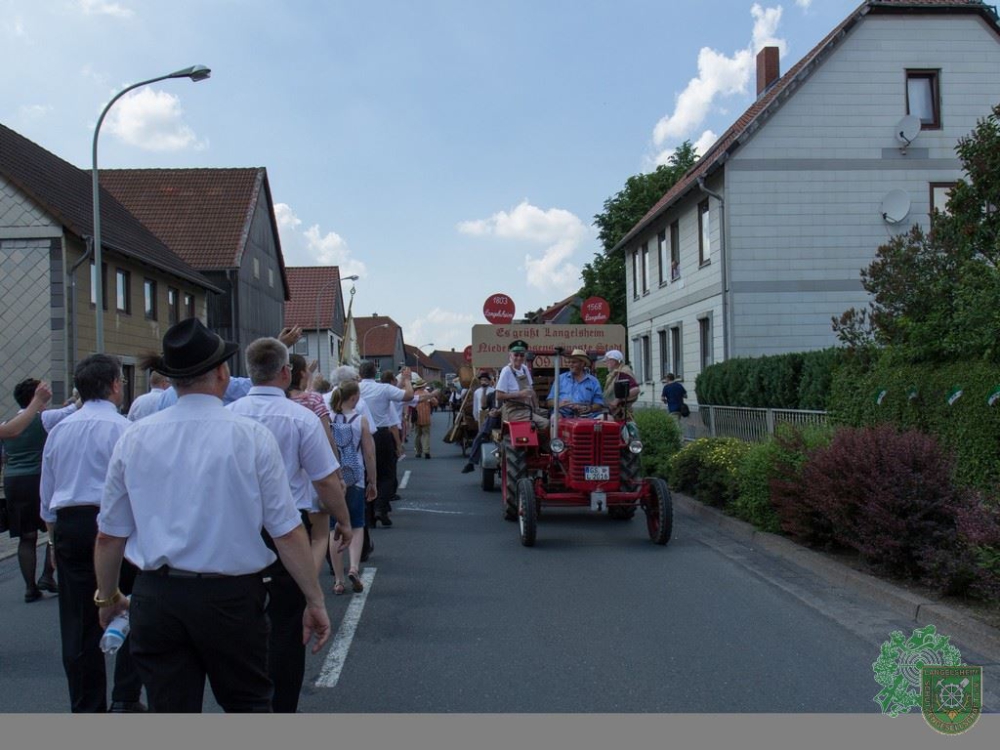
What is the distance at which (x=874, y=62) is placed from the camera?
25.2 meters

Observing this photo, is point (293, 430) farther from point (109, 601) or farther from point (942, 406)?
point (942, 406)

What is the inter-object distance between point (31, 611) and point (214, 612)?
5.26 metres

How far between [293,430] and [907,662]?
3.68 m

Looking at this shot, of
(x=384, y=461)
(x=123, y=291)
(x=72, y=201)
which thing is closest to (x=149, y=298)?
(x=123, y=291)

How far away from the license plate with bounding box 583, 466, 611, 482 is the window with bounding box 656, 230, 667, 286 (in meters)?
22.3

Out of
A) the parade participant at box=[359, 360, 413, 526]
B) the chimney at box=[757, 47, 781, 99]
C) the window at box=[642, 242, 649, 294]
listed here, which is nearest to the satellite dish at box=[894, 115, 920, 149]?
the chimney at box=[757, 47, 781, 99]

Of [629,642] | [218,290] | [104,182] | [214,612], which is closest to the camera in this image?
[214,612]

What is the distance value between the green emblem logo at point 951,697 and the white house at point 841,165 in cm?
2029

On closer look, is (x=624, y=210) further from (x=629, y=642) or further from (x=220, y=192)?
(x=629, y=642)

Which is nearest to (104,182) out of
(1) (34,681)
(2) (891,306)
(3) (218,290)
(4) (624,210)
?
(3) (218,290)

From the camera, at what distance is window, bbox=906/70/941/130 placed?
2556 centimetres

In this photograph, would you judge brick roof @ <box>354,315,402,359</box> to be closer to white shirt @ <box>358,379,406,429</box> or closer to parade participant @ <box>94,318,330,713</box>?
white shirt @ <box>358,379,406,429</box>

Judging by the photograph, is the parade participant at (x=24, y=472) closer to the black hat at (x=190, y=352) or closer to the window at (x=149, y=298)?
the black hat at (x=190, y=352)

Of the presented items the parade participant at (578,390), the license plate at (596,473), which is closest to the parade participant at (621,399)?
the parade participant at (578,390)
